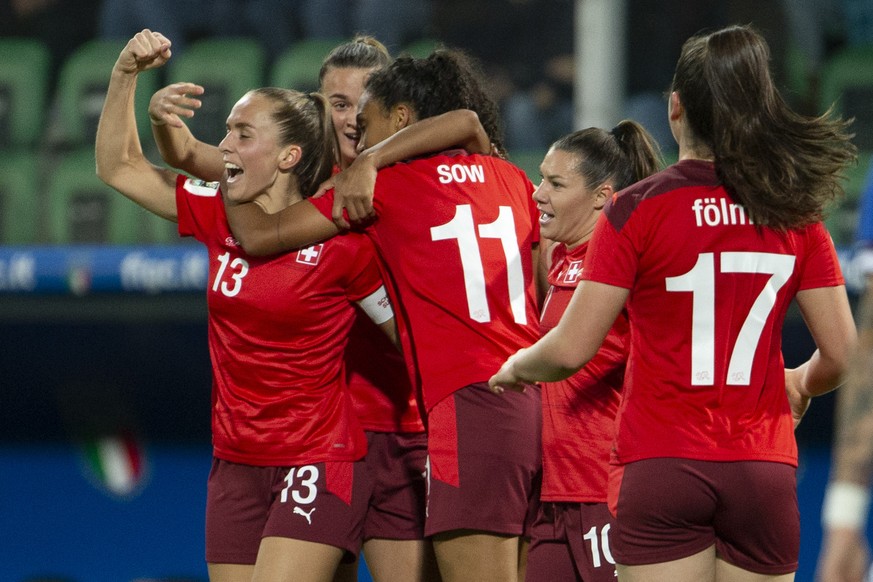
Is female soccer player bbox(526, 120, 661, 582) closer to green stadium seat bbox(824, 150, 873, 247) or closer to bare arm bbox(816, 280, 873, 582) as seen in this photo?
bare arm bbox(816, 280, 873, 582)

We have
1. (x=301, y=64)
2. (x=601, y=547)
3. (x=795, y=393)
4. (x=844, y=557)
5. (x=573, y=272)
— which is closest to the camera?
(x=844, y=557)

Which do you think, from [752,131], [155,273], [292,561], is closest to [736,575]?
[752,131]

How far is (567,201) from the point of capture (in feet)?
9.49

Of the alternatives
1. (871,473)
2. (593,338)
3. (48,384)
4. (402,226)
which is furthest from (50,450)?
(871,473)

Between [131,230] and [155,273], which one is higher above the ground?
[131,230]

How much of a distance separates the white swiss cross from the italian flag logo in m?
2.95

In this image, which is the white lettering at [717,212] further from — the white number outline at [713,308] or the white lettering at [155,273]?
the white lettering at [155,273]

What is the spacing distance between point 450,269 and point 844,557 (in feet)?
3.89

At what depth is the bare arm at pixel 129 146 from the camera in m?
3.00

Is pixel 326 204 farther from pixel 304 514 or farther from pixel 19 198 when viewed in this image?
pixel 19 198

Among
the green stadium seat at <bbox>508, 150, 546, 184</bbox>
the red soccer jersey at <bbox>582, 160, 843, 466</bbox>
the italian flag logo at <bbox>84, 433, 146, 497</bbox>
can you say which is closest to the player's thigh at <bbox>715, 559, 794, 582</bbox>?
the red soccer jersey at <bbox>582, 160, 843, 466</bbox>

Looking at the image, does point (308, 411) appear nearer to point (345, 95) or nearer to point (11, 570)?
point (345, 95)

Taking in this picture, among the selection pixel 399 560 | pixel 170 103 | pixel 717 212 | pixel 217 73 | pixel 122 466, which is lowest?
pixel 122 466

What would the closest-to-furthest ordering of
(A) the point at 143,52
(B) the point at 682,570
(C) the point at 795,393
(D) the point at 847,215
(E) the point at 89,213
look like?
(B) the point at 682,570 < (C) the point at 795,393 < (A) the point at 143,52 < (D) the point at 847,215 < (E) the point at 89,213
